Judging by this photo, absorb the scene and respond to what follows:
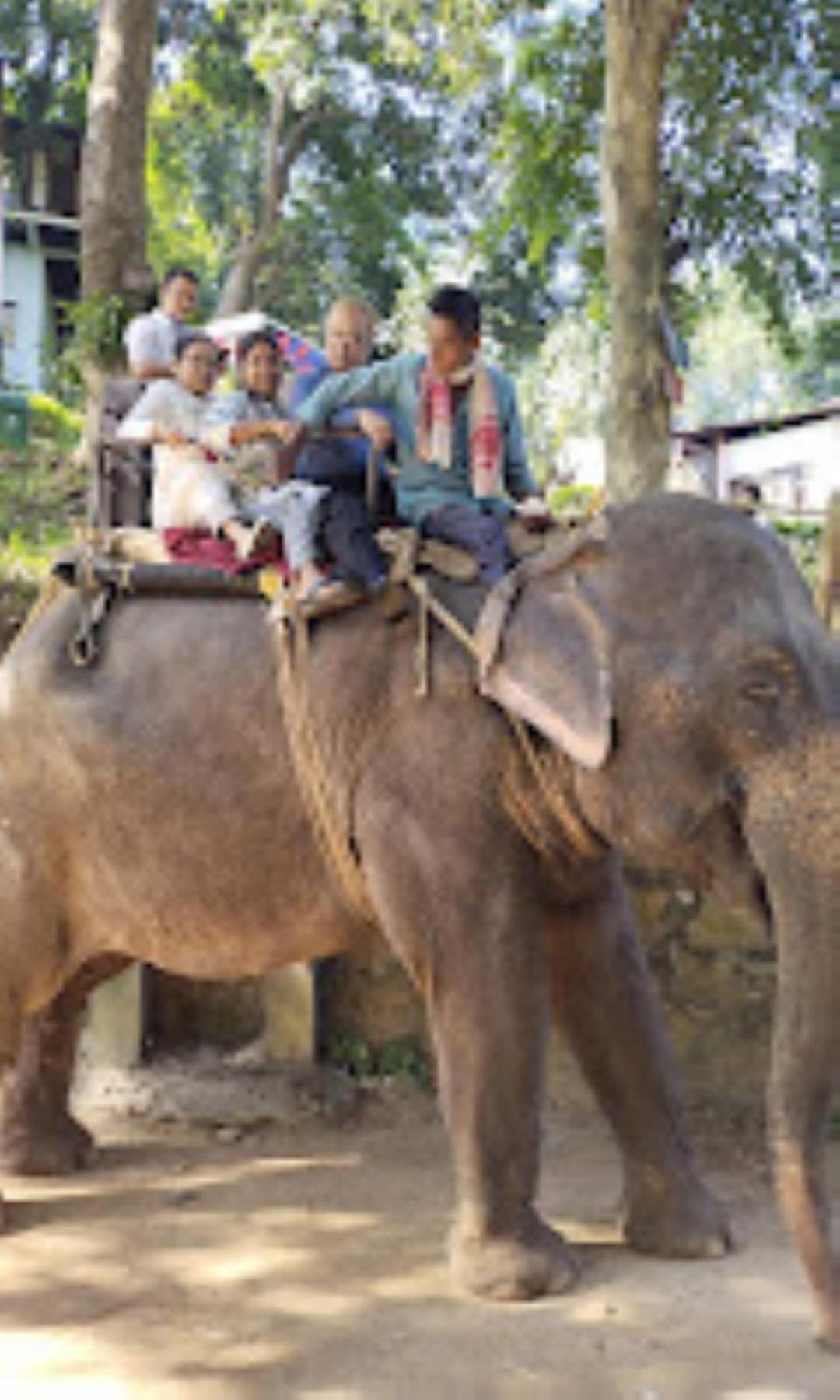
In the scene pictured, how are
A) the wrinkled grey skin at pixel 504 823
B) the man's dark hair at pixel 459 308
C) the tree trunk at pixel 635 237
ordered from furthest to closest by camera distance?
the tree trunk at pixel 635 237, the man's dark hair at pixel 459 308, the wrinkled grey skin at pixel 504 823

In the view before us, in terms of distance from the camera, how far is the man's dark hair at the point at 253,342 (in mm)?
5609

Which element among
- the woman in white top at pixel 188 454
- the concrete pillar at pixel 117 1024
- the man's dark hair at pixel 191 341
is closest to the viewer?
the woman in white top at pixel 188 454

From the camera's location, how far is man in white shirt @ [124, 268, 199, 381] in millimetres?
6457

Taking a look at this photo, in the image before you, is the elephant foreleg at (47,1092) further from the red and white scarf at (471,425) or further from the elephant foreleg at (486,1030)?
the red and white scarf at (471,425)

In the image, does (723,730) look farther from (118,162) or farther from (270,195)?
(270,195)

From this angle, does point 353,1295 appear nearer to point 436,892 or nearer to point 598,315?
point 436,892

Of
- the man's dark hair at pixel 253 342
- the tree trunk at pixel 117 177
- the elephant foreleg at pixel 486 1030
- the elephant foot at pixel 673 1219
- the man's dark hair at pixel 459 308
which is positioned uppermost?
the tree trunk at pixel 117 177

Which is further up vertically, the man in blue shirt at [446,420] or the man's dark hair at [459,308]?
the man's dark hair at [459,308]

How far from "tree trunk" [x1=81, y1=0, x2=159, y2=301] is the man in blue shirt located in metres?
5.18

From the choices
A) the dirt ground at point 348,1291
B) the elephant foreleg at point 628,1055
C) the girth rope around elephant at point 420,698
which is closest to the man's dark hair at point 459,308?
the girth rope around elephant at point 420,698

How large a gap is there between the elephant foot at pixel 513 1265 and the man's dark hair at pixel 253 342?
3.15 m

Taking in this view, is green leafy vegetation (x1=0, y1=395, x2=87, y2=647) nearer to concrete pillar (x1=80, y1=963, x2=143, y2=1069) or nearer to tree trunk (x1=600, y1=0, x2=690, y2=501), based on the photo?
concrete pillar (x1=80, y1=963, x2=143, y2=1069)

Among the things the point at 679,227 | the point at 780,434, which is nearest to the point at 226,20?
the point at 679,227

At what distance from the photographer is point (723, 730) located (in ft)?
Result: 11.6
